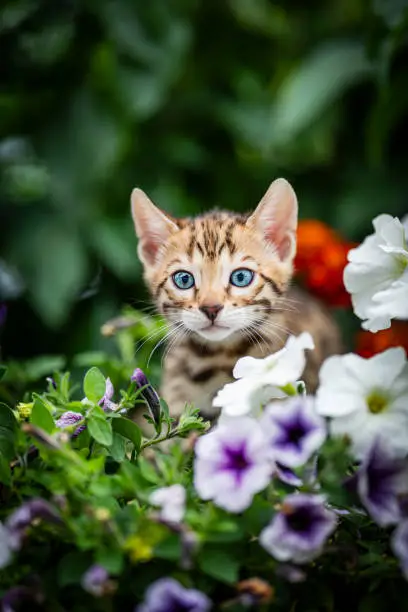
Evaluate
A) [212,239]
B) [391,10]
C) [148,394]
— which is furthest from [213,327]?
[391,10]

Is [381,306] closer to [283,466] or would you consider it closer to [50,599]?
[283,466]

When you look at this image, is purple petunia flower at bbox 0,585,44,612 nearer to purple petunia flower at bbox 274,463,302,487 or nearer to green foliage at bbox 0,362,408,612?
green foliage at bbox 0,362,408,612

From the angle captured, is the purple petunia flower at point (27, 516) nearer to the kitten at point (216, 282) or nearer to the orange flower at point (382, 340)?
the kitten at point (216, 282)

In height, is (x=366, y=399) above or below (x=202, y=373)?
above

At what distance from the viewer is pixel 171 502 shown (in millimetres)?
640

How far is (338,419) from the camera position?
0.70 metres

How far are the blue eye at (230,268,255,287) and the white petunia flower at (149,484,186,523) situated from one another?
434 mm

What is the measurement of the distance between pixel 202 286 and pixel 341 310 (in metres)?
0.94

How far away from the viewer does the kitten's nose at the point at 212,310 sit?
101 cm

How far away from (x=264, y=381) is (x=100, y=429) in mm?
154

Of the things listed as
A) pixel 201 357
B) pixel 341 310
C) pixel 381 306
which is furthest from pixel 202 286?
pixel 341 310

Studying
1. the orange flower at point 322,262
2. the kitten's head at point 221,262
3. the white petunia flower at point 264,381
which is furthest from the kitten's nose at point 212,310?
the orange flower at point 322,262

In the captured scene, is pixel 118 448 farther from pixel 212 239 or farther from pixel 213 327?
pixel 212 239

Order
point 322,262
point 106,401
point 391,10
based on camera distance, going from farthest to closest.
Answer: point 391,10 < point 322,262 < point 106,401
